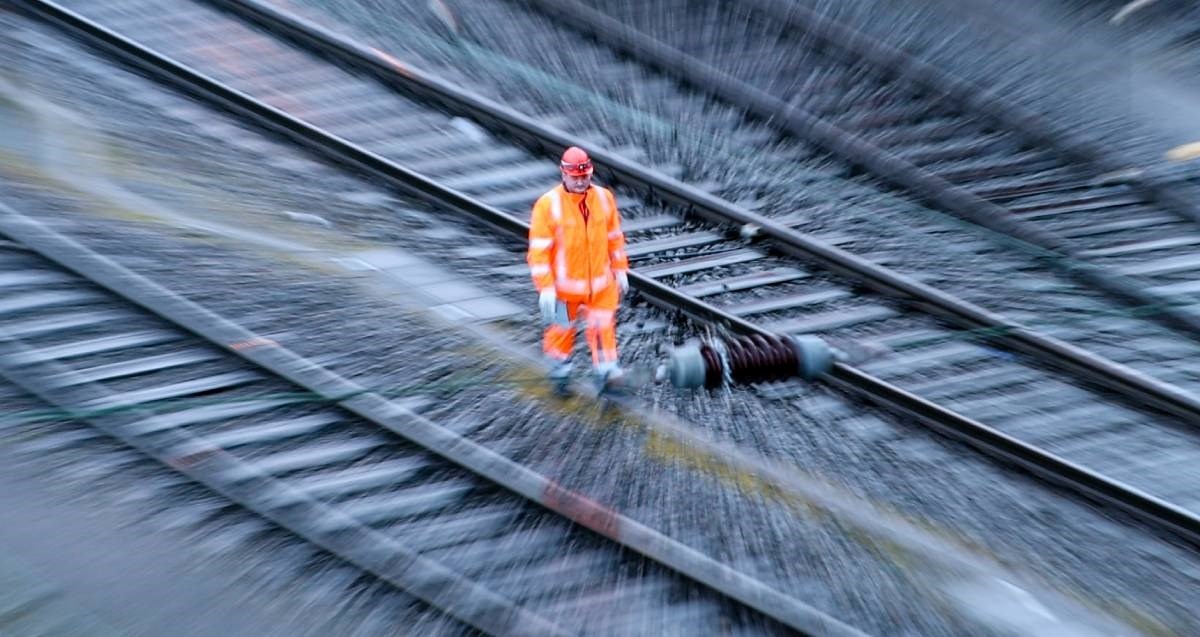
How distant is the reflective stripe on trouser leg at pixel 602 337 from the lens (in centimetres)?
598

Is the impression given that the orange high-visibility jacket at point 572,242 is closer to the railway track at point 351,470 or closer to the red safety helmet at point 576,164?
the red safety helmet at point 576,164

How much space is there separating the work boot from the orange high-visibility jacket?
1.38 ft

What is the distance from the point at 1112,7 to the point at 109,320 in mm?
9550

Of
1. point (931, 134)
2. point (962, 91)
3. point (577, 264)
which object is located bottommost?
point (577, 264)

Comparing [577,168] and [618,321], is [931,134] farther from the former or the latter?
[577,168]

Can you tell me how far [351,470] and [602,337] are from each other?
156 cm

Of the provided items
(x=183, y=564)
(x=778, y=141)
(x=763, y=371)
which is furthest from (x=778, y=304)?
(x=183, y=564)

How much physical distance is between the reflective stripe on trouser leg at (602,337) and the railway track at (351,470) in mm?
879

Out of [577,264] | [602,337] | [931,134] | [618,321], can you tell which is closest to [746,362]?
[602,337]

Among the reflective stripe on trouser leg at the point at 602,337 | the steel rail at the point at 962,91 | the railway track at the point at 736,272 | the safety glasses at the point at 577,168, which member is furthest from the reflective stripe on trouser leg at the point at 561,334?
the steel rail at the point at 962,91

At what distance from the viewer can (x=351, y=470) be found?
5.41 meters

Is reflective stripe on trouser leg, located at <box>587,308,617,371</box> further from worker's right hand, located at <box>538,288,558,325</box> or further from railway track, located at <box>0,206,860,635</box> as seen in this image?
railway track, located at <box>0,206,860,635</box>

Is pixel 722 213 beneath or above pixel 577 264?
above

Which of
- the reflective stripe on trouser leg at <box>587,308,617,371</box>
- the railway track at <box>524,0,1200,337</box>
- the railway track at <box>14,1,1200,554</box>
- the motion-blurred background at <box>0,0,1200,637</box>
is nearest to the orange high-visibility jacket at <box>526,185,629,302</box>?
the reflective stripe on trouser leg at <box>587,308,617,371</box>
